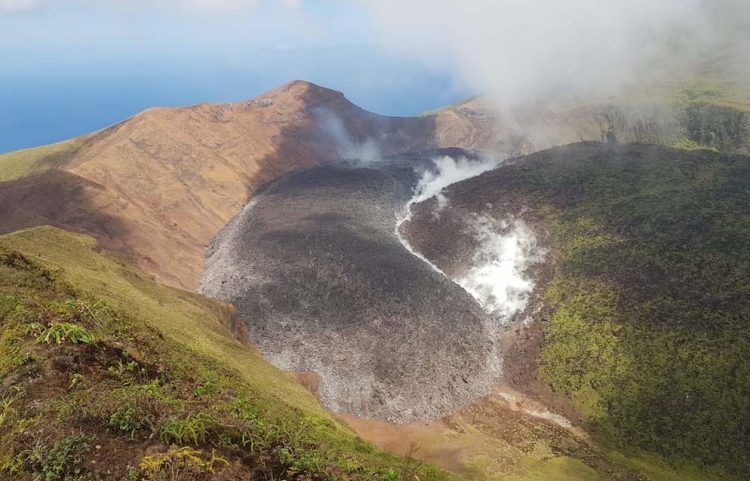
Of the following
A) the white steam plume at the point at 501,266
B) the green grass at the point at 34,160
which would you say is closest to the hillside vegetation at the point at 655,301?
the white steam plume at the point at 501,266

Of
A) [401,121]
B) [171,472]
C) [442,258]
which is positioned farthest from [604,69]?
[171,472]

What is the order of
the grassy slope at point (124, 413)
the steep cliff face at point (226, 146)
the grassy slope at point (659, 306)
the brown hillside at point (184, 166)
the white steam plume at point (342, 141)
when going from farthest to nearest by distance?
the white steam plume at point (342, 141) → the steep cliff face at point (226, 146) → the brown hillside at point (184, 166) → the grassy slope at point (659, 306) → the grassy slope at point (124, 413)

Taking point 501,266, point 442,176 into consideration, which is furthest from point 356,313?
point 442,176

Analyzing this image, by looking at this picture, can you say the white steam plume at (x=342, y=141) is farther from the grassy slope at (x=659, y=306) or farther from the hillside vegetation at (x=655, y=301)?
the grassy slope at (x=659, y=306)

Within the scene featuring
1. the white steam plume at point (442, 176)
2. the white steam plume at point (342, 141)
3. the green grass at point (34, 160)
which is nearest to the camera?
the white steam plume at point (442, 176)

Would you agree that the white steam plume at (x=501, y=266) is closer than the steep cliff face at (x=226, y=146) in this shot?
Yes

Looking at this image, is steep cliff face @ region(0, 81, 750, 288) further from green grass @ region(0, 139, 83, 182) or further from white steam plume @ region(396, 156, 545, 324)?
white steam plume @ region(396, 156, 545, 324)

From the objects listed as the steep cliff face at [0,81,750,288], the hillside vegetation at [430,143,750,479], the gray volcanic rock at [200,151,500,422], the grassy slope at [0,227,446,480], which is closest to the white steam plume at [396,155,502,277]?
the hillside vegetation at [430,143,750,479]
